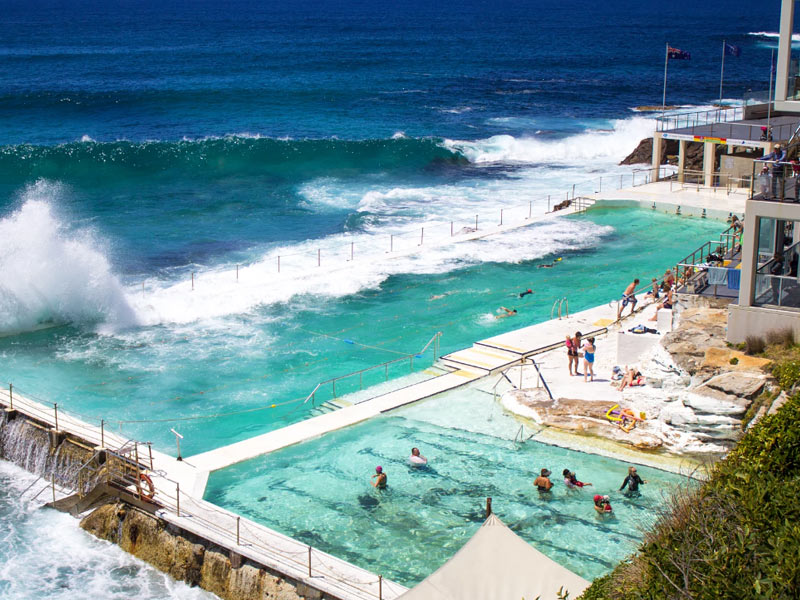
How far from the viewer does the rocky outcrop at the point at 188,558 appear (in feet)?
50.2

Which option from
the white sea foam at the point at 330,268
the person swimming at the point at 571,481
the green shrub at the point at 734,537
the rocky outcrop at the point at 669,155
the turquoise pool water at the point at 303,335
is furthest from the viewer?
the rocky outcrop at the point at 669,155

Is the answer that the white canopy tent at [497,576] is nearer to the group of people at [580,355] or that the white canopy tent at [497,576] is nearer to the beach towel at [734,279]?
the group of people at [580,355]

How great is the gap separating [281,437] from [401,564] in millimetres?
5208

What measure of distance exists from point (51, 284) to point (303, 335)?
8.31 m

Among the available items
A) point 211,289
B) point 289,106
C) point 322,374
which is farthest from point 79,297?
point 289,106

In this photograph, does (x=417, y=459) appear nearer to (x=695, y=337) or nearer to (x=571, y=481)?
(x=571, y=481)

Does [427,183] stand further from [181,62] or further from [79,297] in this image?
[181,62]

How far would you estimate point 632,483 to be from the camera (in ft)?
57.1

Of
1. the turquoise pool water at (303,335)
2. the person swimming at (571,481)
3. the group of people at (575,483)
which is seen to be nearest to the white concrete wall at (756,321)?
the group of people at (575,483)

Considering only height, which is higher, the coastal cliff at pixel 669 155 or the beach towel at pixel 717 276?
the coastal cliff at pixel 669 155

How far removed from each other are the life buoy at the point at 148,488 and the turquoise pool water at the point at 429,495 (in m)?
1.02

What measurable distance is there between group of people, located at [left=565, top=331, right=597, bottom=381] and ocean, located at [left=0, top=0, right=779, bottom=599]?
15.2 feet

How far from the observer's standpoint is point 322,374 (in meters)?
24.9

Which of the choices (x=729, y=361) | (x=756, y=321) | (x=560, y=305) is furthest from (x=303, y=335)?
(x=756, y=321)
